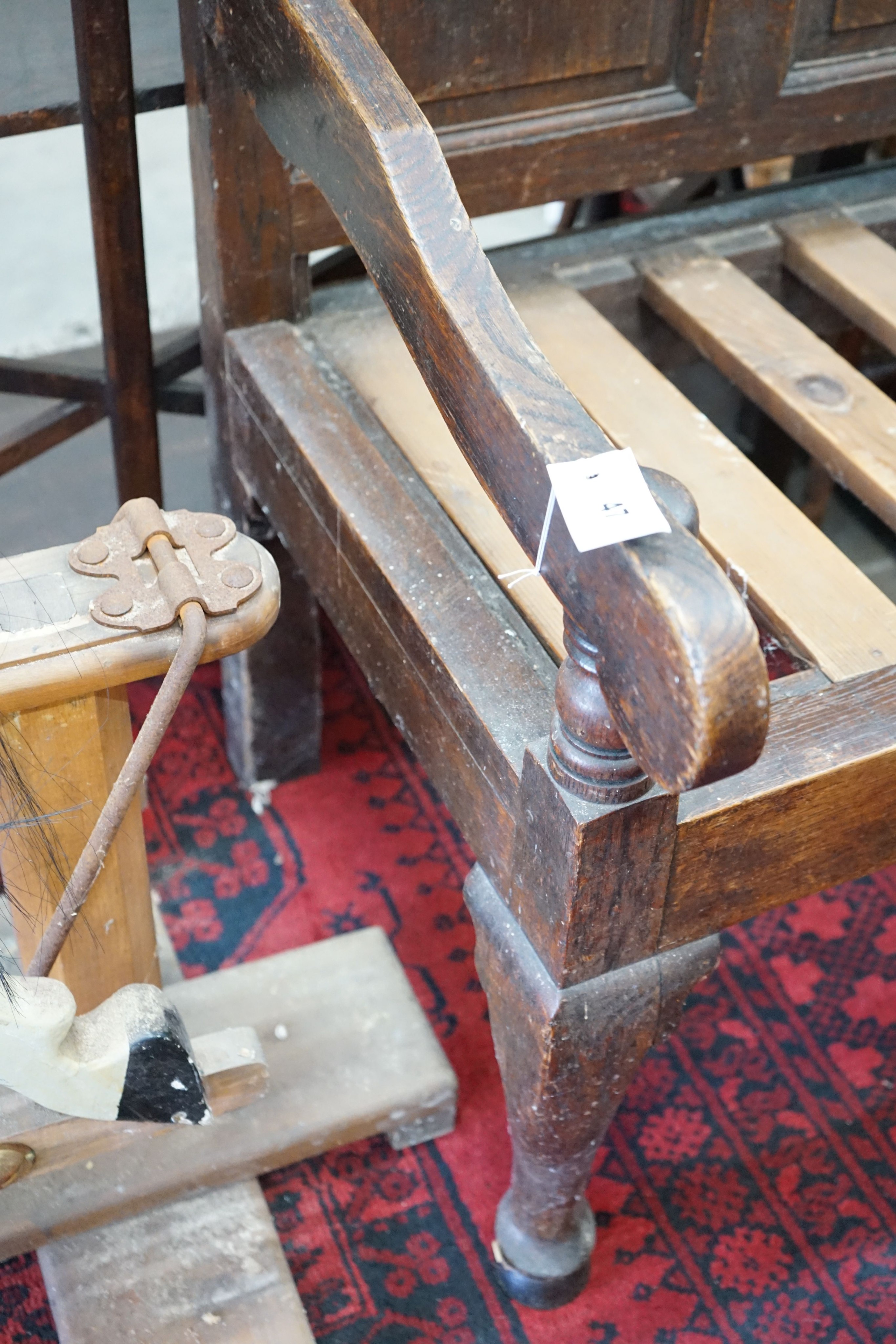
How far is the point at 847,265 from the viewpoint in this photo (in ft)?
4.77

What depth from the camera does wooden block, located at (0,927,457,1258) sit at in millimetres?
1250

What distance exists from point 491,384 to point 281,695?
971 mm

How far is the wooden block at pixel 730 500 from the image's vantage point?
3.60 ft

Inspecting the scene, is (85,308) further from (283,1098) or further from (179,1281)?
(179,1281)

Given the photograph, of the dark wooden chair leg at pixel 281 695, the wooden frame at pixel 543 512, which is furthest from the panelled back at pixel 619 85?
the dark wooden chair leg at pixel 281 695

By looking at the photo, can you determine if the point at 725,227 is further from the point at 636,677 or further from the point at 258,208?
the point at 636,677

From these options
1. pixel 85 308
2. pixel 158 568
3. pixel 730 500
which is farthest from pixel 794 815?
pixel 85 308

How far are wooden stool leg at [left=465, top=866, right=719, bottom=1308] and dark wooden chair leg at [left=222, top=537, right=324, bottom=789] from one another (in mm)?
648

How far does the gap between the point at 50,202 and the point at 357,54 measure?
7.76 feet

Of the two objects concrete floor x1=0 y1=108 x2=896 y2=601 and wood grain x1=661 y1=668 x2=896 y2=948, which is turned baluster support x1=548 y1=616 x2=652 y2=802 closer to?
wood grain x1=661 y1=668 x2=896 y2=948

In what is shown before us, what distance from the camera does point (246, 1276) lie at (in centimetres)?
126

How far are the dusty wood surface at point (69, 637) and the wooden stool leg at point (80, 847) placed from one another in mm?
43

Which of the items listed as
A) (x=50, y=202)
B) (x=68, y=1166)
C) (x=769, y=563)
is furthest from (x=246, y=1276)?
(x=50, y=202)

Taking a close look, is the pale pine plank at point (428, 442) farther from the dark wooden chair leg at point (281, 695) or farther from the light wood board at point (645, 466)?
the dark wooden chair leg at point (281, 695)
